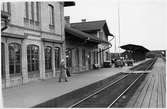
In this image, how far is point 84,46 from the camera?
28.8 meters

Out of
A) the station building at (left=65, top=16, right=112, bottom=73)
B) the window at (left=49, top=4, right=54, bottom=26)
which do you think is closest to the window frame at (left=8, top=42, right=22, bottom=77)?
the window at (left=49, top=4, right=54, bottom=26)

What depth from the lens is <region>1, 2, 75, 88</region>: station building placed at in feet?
42.4

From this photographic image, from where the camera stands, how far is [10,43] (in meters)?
13.3

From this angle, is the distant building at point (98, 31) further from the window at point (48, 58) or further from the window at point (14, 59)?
the window at point (14, 59)

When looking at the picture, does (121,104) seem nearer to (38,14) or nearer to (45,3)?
(38,14)

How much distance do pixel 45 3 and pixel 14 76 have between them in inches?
251

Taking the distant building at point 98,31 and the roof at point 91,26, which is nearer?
the distant building at point 98,31

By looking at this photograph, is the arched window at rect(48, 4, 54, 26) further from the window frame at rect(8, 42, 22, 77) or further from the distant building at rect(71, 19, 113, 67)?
the distant building at rect(71, 19, 113, 67)

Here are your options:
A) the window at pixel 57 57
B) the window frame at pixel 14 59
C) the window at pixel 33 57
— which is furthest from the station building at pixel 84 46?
the window frame at pixel 14 59

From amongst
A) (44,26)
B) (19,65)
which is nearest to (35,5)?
(44,26)

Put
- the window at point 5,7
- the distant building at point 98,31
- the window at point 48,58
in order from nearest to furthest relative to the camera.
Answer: the window at point 5,7 < the window at point 48,58 < the distant building at point 98,31

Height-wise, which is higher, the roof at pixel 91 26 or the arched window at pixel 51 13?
the roof at pixel 91 26

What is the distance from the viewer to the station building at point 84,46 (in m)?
23.7

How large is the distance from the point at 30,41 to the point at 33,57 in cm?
104
